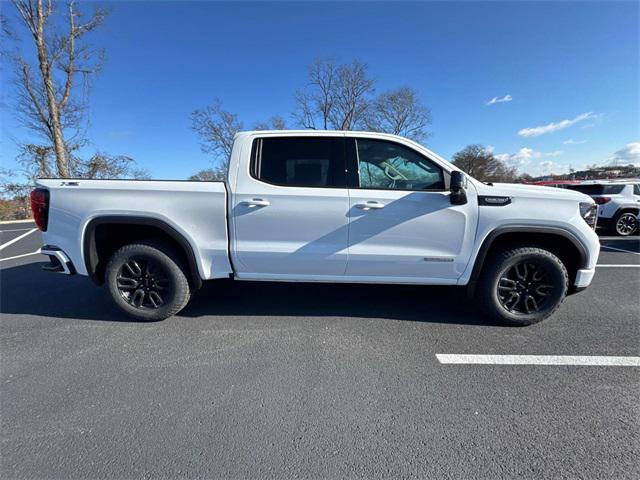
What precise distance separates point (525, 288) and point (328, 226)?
219cm

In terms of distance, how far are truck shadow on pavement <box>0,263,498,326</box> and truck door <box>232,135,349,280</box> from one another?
0.67m

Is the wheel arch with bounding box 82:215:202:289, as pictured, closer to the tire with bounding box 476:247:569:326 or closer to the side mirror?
the side mirror

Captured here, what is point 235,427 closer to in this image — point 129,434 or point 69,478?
point 129,434

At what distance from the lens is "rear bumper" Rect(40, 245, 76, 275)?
3.12 metres

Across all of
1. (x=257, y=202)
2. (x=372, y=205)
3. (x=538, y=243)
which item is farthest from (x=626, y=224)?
(x=257, y=202)

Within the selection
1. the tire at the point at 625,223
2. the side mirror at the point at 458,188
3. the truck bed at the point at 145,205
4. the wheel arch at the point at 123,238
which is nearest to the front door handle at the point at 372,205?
the side mirror at the point at 458,188

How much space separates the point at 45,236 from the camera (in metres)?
3.12

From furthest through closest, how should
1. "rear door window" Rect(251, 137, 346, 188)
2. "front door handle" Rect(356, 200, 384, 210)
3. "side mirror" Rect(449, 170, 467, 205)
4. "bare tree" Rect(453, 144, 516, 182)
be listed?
"bare tree" Rect(453, 144, 516, 182)
"rear door window" Rect(251, 137, 346, 188)
"front door handle" Rect(356, 200, 384, 210)
"side mirror" Rect(449, 170, 467, 205)

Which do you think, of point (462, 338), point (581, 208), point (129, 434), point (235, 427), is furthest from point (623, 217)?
point (129, 434)

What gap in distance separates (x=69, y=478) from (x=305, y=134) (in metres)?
3.11

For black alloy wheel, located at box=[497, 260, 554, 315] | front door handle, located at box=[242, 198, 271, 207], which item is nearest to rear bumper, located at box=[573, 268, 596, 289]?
black alloy wheel, located at box=[497, 260, 554, 315]

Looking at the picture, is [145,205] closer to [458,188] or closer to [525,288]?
[458,188]

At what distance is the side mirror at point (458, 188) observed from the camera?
9.11ft

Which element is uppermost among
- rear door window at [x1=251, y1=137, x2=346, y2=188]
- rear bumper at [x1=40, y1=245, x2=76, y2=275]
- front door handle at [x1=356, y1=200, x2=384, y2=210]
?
rear door window at [x1=251, y1=137, x2=346, y2=188]
